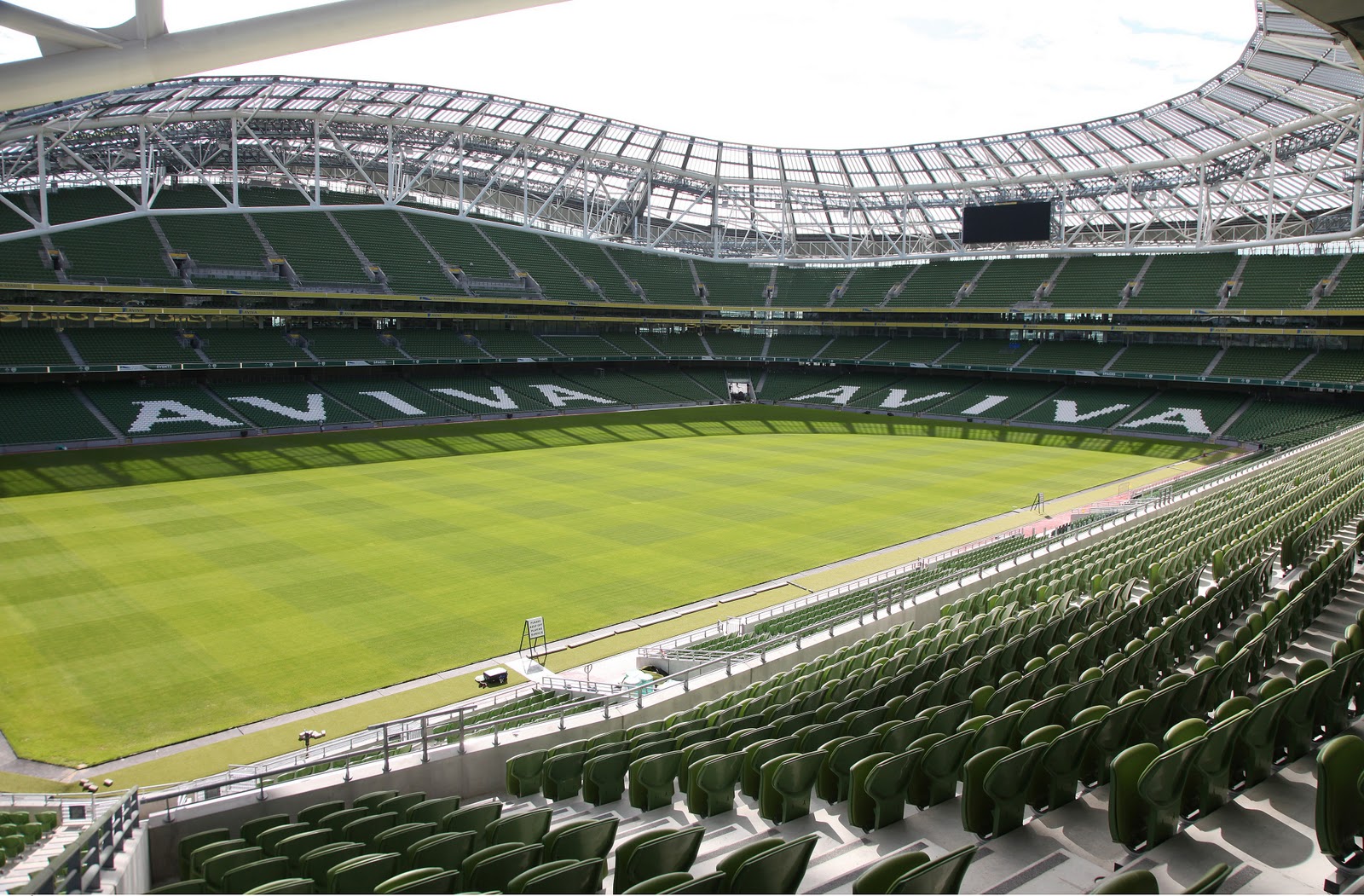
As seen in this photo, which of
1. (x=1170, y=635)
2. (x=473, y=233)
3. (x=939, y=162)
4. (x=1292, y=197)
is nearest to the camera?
(x=1170, y=635)

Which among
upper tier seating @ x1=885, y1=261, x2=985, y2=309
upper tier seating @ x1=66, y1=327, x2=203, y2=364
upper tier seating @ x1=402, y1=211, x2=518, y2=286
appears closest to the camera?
upper tier seating @ x1=66, y1=327, x2=203, y2=364

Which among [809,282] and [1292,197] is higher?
[809,282]

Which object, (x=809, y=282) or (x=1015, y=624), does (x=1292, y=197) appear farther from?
(x=1015, y=624)

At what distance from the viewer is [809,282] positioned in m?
75.1

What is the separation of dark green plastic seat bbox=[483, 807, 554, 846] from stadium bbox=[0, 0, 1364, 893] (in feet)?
0.16

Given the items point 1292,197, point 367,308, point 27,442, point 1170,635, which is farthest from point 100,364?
point 1292,197

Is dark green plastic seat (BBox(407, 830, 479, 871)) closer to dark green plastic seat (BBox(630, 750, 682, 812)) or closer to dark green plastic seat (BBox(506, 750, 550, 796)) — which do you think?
dark green plastic seat (BBox(630, 750, 682, 812))

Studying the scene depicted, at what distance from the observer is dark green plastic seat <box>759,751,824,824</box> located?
21.5 feet

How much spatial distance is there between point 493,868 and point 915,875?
9.09 feet

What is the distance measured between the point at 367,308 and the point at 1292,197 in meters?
57.9

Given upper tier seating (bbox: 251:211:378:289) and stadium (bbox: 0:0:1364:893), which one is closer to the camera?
stadium (bbox: 0:0:1364:893)

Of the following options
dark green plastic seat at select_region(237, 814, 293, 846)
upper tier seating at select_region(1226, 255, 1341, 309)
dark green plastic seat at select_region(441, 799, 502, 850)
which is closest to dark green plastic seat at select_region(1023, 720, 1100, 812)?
dark green plastic seat at select_region(441, 799, 502, 850)

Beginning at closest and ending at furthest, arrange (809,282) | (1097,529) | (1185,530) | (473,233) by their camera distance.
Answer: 1. (1185,530)
2. (1097,529)
3. (473,233)
4. (809,282)

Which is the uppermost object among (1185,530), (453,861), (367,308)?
(367,308)
